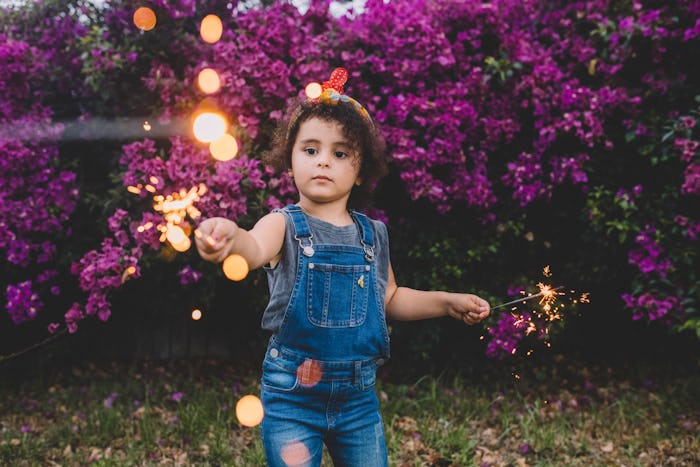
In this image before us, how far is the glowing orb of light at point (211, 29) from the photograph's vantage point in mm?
4219

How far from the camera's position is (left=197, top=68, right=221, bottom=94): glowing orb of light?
3896 mm

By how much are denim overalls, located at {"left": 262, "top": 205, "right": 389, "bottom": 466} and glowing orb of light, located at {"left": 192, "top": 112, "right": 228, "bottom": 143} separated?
215 centimetres

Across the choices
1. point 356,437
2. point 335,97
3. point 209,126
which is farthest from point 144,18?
point 356,437

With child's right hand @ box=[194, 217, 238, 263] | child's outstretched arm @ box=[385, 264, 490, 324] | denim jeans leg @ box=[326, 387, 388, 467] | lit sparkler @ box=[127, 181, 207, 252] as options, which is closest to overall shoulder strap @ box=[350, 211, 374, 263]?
child's outstretched arm @ box=[385, 264, 490, 324]

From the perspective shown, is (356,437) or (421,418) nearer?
(356,437)

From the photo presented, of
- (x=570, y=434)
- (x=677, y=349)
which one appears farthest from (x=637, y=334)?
(x=570, y=434)

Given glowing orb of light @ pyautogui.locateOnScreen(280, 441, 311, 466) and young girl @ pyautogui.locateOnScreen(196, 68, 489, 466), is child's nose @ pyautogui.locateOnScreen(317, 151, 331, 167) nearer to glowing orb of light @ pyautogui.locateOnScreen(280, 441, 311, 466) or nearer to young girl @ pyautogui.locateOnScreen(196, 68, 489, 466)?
young girl @ pyautogui.locateOnScreen(196, 68, 489, 466)

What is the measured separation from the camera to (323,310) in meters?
1.76

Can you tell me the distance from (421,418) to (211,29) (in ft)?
9.52

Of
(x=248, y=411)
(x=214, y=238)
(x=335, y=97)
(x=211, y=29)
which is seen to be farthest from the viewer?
(x=211, y=29)

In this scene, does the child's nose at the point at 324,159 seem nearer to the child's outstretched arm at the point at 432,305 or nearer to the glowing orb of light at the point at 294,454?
the child's outstretched arm at the point at 432,305

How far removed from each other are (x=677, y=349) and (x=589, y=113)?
7.14 feet

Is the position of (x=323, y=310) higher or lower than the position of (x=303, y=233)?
lower

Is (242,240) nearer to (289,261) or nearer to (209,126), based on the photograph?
(289,261)
